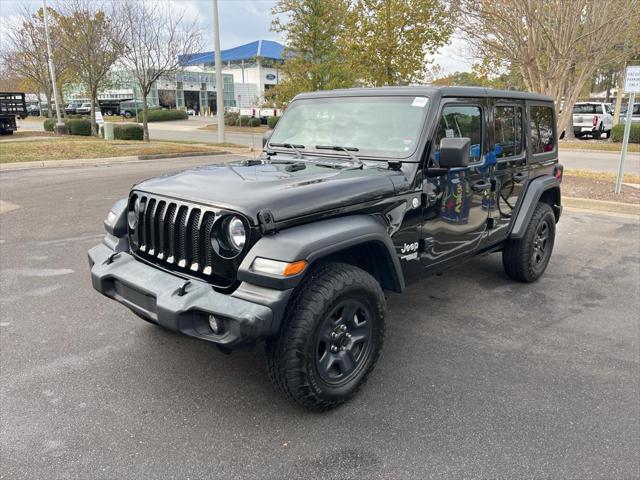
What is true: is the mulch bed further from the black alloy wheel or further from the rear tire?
the black alloy wheel

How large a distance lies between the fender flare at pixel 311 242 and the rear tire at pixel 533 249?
2.36 metres

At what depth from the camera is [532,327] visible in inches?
166

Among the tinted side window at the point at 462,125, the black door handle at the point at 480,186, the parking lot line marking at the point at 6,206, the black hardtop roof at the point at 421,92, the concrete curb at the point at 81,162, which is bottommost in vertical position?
the parking lot line marking at the point at 6,206

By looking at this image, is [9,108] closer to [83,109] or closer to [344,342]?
[344,342]

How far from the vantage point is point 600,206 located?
9.28 metres

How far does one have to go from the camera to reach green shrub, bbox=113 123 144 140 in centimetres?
2145

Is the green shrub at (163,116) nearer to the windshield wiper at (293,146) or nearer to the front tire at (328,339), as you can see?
the windshield wiper at (293,146)

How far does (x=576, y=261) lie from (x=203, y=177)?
4.91 meters

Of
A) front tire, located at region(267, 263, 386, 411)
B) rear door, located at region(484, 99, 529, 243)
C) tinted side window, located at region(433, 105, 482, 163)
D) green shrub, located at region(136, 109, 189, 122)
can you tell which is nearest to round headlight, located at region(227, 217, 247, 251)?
front tire, located at region(267, 263, 386, 411)

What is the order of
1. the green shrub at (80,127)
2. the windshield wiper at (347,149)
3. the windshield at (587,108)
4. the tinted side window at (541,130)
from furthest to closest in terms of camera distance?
the windshield at (587,108)
the green shrub at (80,127)
the tinted side window at (541,130)
the windshield wiper at (347,149)

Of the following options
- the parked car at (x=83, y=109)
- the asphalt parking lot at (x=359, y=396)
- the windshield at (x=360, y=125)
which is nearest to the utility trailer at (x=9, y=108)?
the asphalt parking lot at (x=359, y=396)

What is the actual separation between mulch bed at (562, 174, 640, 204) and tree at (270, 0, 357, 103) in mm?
12184

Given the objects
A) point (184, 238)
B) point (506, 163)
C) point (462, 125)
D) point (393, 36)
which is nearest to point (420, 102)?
point (462, 125)

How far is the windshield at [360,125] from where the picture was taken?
365 centimetres
